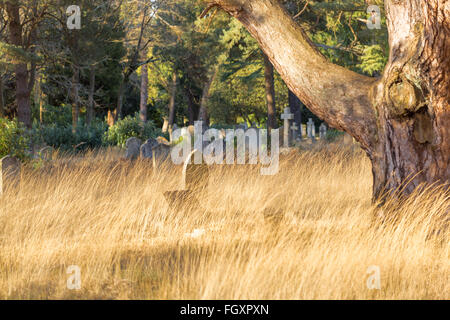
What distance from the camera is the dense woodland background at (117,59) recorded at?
1523 centimetres

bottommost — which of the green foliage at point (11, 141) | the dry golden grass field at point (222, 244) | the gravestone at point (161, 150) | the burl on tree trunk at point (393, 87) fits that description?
the dry golden grass field at point (222, 244)

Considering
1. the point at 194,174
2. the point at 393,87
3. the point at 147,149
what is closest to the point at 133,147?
the point at 147,149

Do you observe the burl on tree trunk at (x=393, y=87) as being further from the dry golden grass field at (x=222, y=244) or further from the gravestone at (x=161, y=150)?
the gravestone at (x=161, y=150)

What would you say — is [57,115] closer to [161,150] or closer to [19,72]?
[19,72]

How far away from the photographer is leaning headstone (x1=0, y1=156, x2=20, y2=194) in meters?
8.47

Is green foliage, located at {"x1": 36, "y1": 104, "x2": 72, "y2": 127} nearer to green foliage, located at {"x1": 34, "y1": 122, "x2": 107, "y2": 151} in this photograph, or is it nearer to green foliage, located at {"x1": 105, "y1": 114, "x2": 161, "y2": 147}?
green foliage, located at {"x1": 34, "y1": 122, "x2": 107, "y2": 151}

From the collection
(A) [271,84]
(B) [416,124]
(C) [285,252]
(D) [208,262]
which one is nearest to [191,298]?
(D) [208,262]

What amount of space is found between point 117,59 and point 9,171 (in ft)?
61.2

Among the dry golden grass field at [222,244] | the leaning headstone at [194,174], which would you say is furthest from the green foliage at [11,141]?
the leaning headstone at [194,174]

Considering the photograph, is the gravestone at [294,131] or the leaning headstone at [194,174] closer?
the leaning headstone at [194,174]

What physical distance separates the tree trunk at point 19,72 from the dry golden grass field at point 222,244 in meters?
8.43

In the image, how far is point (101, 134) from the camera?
22.2 meters

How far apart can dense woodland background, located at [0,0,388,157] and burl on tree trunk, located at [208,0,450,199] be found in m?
1.66

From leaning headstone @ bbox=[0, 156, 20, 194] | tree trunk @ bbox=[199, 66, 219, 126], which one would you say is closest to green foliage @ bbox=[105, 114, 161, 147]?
leaning headstone @ bbox=[0, 156, 20, 194]
